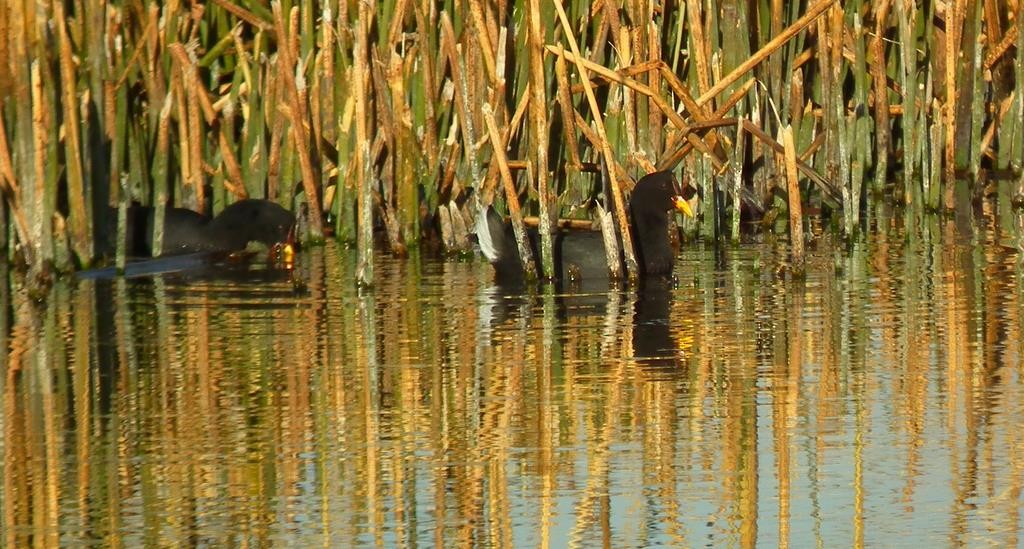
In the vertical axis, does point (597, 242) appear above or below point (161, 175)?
below

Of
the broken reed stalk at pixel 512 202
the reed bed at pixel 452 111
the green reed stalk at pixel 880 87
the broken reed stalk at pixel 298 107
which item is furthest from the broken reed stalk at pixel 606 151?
the green reed stalk at pixel 880 87

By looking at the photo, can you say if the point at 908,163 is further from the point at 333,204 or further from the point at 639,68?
the point at 333,204

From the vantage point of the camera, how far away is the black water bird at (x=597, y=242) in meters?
11.3

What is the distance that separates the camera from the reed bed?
11.5 m

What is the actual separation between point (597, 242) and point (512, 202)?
778 mm

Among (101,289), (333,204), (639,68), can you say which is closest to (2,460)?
(101,289)

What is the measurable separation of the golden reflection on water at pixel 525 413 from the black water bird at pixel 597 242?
29cm

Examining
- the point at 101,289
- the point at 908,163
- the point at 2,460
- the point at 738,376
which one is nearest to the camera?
the point at 2,460

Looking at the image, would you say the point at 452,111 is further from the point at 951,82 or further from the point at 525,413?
the point at 525,413

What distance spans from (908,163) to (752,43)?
1430mm

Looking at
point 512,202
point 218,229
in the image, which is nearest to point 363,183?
point 512,202

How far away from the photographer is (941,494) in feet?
19.8

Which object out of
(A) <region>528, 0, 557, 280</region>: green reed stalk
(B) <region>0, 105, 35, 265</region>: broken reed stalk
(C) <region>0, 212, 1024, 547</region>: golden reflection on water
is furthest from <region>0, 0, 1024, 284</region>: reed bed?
(C) <region>0, 212, 1024, 547</region>: golden reflection on water

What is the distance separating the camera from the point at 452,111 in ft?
44.2
